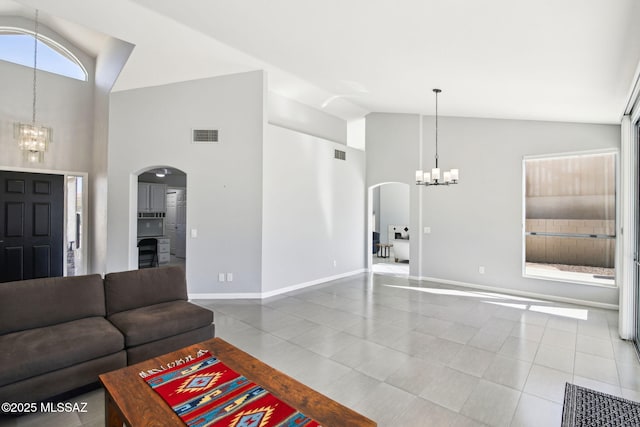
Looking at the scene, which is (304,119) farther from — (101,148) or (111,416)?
(111,416)

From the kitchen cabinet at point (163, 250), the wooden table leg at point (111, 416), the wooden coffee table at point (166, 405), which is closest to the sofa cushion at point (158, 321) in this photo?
the wooden coffee table at point (166, 405)

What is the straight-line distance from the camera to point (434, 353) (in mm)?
3305

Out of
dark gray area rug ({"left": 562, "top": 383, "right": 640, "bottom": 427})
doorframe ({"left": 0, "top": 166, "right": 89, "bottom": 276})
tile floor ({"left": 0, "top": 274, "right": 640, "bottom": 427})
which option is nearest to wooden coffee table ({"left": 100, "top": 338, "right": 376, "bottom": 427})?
tile floor ({"left": 0, "top": 274, "right": 640, "bottom": 427})

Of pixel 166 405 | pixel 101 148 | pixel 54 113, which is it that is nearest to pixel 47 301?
pixel 166 405

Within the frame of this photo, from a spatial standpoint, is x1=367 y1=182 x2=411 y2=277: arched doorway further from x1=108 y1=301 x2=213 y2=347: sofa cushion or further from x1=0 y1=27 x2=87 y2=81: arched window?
x1=0 y1=27 x2=87 y2=81: arched window

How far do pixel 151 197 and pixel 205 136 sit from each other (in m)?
4.07

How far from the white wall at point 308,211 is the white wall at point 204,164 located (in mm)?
292

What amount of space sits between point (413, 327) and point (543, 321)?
72.8 inches

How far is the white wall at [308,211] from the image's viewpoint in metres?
5.44

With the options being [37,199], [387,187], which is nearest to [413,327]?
[37,199]

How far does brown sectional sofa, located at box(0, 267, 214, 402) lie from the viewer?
2.20 m

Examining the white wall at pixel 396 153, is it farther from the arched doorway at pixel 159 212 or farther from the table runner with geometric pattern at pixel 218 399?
the table runner with geometric pattern at pixel 218 399

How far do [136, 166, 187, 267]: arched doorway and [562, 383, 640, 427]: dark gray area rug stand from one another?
759cm

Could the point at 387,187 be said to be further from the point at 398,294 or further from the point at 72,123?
the point at 72,123
